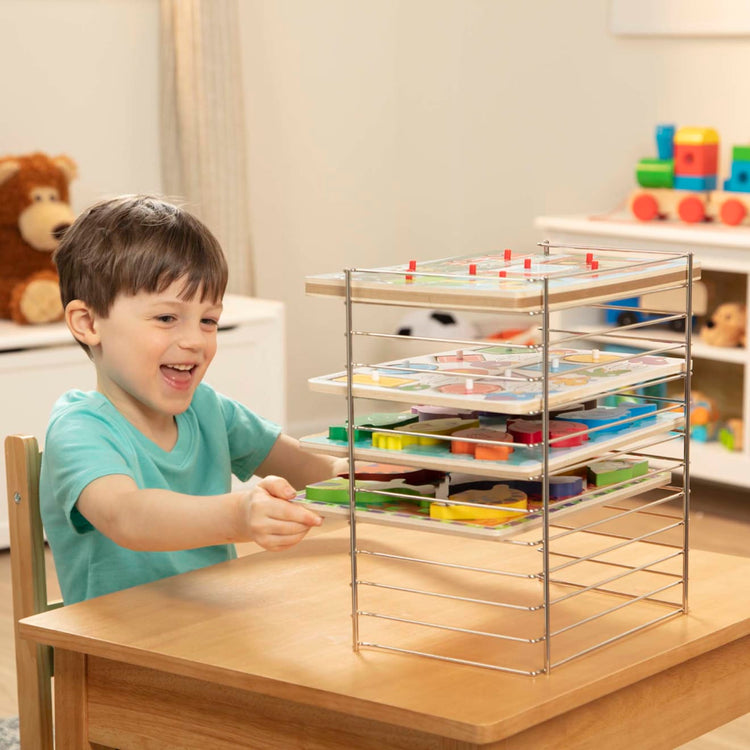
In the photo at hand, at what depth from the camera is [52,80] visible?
3635 millimetres

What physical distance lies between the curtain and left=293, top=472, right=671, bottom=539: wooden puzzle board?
2.82 meters

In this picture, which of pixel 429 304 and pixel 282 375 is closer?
pixel 429 304

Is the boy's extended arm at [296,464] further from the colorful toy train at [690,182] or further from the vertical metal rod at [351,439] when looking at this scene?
the colorful toy train at [690,182]

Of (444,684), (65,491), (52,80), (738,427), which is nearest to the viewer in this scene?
(444,684)

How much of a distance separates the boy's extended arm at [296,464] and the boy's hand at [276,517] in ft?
1.33

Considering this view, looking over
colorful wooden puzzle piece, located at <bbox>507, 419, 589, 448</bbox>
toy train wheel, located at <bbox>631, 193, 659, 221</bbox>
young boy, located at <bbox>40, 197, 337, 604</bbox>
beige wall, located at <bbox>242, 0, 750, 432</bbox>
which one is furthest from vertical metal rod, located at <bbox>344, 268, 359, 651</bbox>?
beige wall, located at <bbox>242, 0, 750, 432</bbox>

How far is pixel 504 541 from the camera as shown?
0.92 meters

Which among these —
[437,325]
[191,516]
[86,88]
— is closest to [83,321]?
[191,516]

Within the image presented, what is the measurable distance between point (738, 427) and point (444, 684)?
254cm

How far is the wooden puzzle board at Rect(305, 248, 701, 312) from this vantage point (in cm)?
91

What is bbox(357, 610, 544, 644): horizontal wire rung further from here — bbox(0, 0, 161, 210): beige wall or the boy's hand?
bbox(0, 0, 161, 210): beige wall

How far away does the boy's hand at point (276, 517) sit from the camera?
105cm

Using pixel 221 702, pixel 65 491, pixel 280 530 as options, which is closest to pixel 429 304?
pixel 280 530

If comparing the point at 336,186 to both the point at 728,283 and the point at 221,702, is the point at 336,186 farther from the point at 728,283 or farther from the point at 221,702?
the point at 221,702
